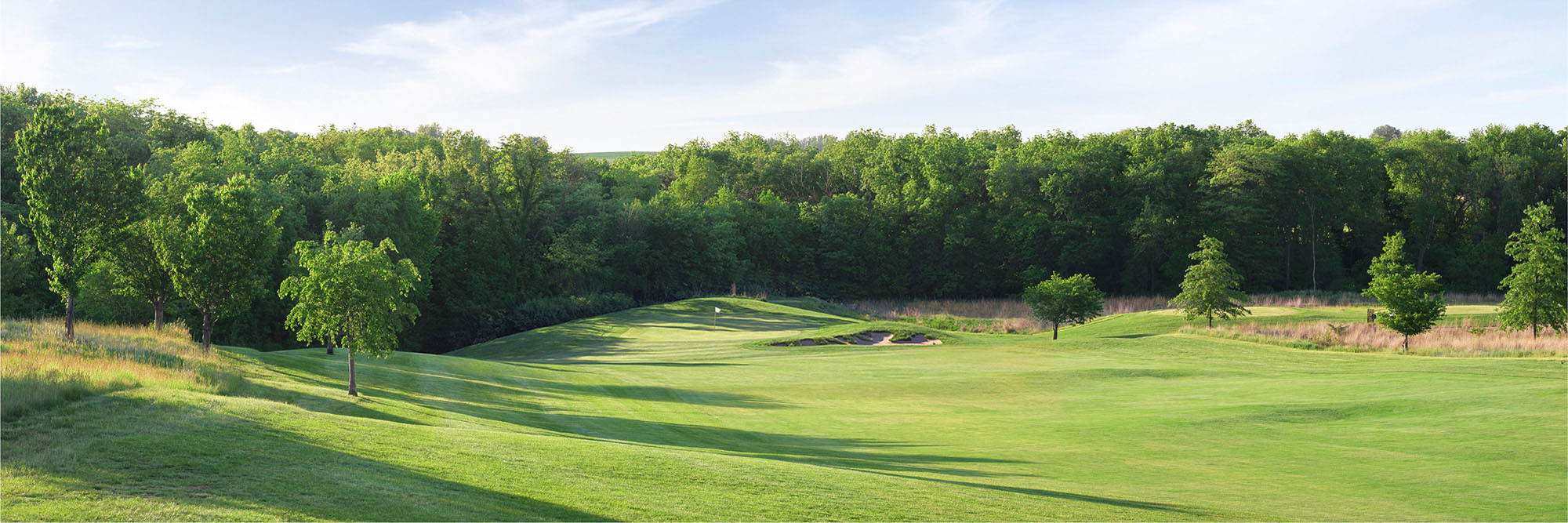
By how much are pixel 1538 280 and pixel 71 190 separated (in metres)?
44.2

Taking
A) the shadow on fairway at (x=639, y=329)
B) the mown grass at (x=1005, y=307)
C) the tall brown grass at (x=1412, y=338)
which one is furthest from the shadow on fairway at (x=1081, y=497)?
the mown grass at (x=1005, y=307)

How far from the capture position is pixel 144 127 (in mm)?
57469

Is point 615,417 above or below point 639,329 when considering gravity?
above

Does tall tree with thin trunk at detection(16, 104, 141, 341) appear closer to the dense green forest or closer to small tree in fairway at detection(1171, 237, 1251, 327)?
the dense green forest

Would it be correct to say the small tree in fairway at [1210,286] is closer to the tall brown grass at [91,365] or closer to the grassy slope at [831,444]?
the grassy slope at [831,444]

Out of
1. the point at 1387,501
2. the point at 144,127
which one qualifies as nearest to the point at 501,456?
the point at 1387,501

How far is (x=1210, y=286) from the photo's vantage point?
37.4m

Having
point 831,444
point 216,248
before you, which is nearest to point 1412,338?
point 831,444

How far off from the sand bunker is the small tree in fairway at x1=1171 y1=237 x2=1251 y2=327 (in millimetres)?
10887

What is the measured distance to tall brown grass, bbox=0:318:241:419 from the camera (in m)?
11.2

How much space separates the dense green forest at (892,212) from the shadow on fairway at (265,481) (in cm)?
4361

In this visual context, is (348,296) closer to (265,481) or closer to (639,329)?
(265,481)

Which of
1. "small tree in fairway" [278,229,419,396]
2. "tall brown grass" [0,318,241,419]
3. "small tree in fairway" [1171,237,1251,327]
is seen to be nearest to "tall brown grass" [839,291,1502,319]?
"small tree in fairway" [1171,237,1251,327]

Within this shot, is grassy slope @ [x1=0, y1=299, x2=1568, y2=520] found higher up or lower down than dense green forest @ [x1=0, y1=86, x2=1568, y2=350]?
lower down
